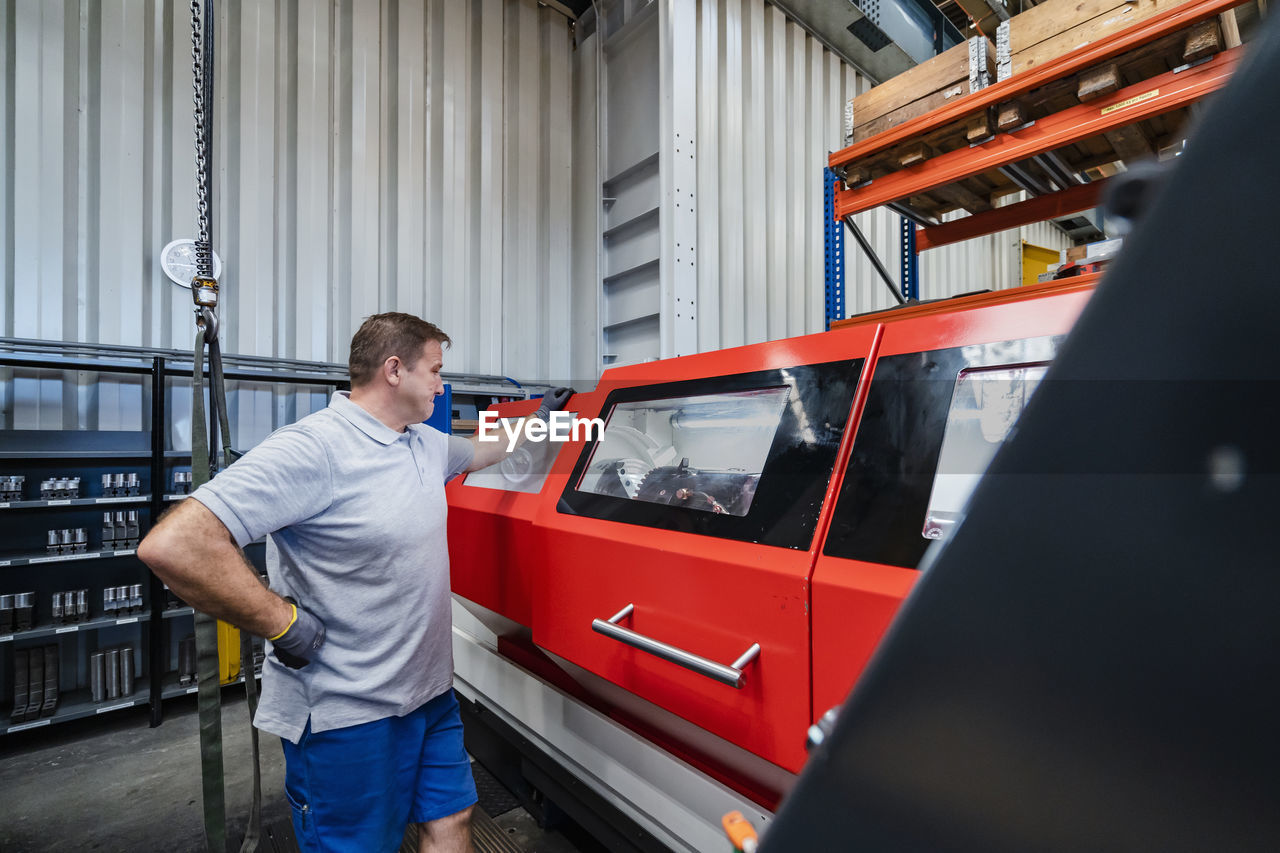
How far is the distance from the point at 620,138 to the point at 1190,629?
4.65m

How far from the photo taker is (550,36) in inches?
181

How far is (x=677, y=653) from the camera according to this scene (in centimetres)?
101

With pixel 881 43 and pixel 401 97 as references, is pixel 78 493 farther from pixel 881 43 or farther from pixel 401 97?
pixel 881 43

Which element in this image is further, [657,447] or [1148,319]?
[657,447]

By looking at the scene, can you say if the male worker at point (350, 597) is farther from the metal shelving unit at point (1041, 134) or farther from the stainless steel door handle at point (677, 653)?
the metal shelving unit at point (1041, 134)

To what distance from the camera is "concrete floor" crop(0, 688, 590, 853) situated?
219 cm

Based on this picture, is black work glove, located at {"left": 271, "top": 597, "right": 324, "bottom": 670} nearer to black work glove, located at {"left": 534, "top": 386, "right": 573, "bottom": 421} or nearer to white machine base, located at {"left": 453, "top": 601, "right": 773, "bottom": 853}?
white machine base, located at {"left": 453, "top": 601, "right": 773, "bottom": 853}

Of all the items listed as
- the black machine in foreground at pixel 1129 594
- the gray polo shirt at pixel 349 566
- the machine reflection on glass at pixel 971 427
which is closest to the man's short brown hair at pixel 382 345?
the gray polo shirt at pixel 349 566

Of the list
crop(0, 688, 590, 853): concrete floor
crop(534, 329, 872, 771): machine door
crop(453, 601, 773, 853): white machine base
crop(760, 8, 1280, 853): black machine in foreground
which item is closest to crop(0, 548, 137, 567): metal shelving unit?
crop(0, 688, 590, 853): concrete floor

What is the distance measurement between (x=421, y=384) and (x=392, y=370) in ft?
0.28

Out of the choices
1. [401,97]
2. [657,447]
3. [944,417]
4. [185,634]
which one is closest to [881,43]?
[401,97]

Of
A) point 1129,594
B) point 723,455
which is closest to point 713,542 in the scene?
point 723,455

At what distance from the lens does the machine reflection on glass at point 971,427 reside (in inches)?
32.5
